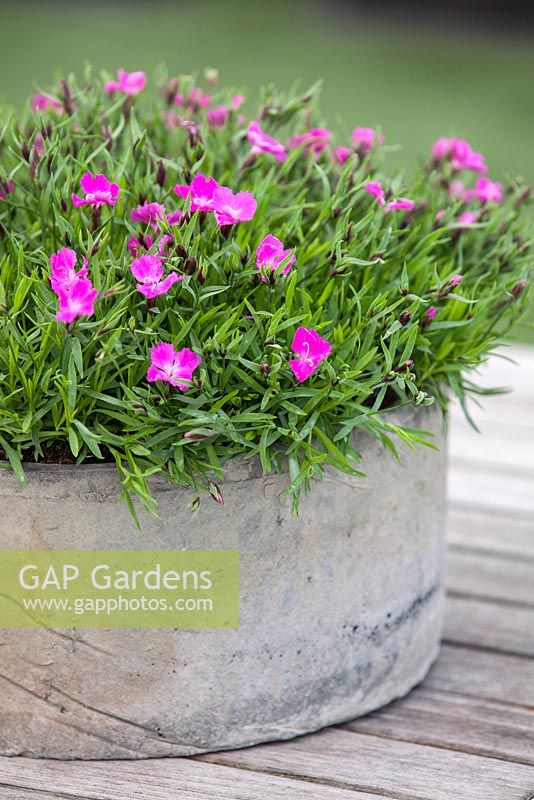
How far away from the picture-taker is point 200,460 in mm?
1340

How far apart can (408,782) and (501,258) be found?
2.50 feet

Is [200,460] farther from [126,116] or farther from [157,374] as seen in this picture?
[126,116]

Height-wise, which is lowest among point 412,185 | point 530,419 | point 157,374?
point 530,419

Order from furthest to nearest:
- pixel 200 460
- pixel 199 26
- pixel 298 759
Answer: pixel 199 26 → pixel 298 759 → pixel 200 460

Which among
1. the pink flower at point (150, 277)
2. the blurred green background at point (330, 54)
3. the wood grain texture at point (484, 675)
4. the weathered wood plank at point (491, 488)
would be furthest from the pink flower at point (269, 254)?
the blurred green background at point (330, 54)

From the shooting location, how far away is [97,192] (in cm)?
130

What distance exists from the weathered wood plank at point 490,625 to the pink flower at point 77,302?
98cm

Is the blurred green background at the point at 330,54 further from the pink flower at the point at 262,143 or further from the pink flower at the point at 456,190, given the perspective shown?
the pink flower at the point at 262,143

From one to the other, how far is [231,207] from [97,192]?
158mm

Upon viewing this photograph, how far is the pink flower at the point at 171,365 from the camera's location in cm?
124

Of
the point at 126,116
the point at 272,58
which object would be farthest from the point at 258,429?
the point at 272,58

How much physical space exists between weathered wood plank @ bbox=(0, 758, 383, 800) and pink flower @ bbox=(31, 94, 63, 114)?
3.05 feet

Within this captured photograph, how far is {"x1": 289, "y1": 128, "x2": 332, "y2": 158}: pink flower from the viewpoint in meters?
1.69

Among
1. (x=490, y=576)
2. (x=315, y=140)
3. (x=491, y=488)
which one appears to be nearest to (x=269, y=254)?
(x=315, y=140)
